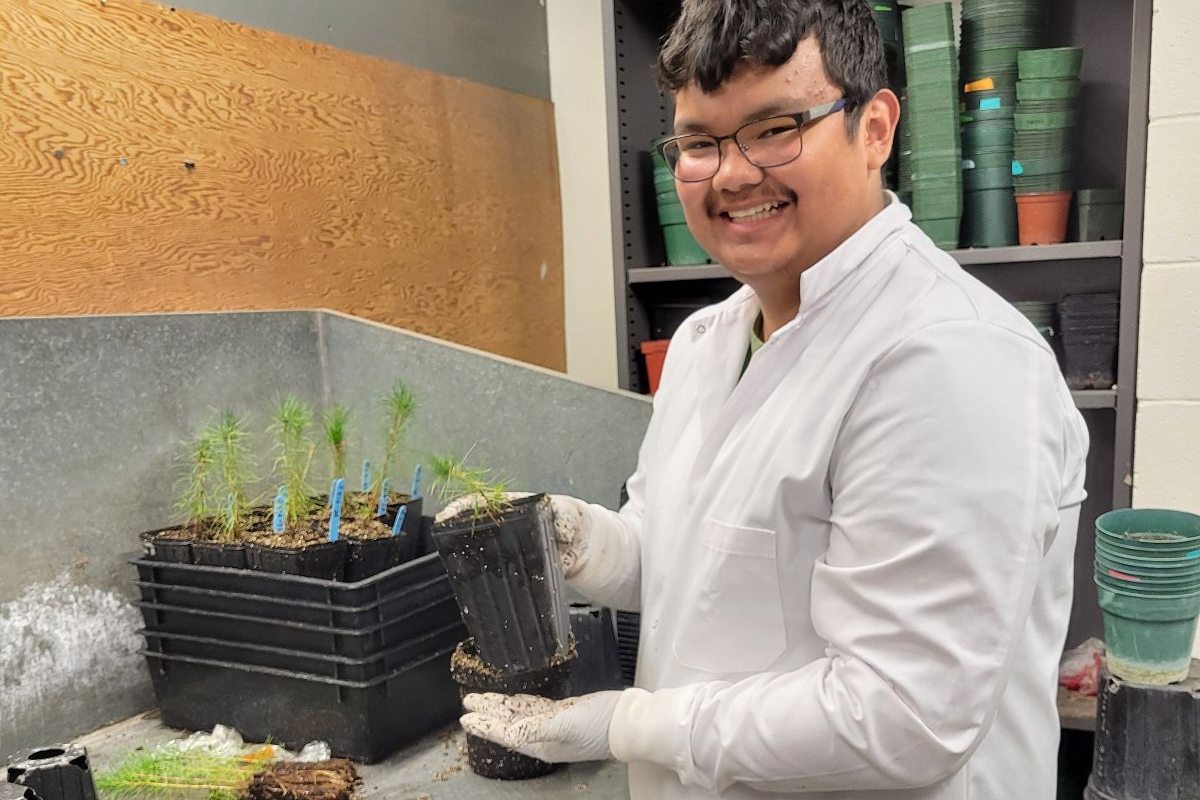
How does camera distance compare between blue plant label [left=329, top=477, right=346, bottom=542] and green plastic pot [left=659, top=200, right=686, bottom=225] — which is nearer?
blue plant label [left=329, top=477, right=346, bottom=542]

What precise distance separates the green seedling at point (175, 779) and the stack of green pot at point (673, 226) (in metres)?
1.46

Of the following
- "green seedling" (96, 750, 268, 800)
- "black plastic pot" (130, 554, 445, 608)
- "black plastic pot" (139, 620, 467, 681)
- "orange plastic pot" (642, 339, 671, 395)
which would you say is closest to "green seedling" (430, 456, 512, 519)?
"black plastic pot" (130, 554, 445, 608)

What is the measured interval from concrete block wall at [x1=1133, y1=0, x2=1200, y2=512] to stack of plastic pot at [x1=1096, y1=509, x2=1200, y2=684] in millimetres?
249

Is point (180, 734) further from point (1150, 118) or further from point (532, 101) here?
point (532, 101)

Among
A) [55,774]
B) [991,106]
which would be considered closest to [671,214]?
[991,106]

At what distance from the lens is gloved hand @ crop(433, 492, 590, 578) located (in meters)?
1.21

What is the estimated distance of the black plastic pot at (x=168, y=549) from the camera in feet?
4.75

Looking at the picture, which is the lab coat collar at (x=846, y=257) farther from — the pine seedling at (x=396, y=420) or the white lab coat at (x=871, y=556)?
the pine seedling at (x=396, y=420)

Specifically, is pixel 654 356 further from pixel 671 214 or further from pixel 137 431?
pixel 137 431

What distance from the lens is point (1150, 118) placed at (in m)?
1.77

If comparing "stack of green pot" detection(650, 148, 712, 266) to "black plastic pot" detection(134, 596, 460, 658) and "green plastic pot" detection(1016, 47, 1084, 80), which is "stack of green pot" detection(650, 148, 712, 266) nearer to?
"green plastic pot" detection(1016, 47, 1084, 80)

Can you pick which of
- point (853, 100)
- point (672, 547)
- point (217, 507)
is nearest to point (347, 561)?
point (217, 507)

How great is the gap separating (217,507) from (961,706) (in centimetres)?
125

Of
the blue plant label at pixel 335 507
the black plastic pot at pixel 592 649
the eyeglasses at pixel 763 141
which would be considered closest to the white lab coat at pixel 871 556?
the eyeglasses at pixel 763 141
